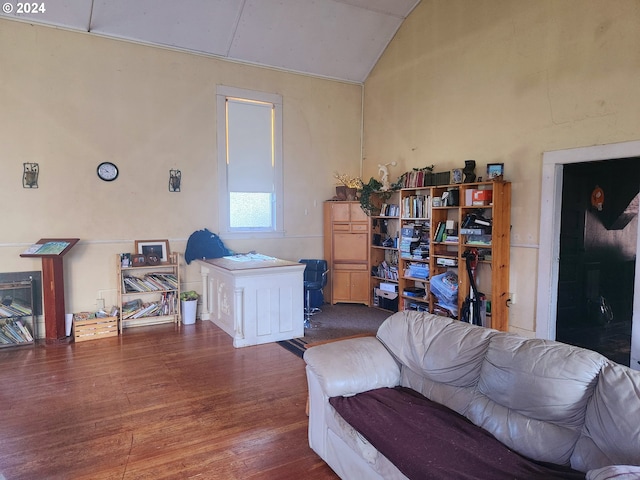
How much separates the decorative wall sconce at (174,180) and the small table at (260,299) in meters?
1.29

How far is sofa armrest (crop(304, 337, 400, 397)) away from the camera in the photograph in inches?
95.2

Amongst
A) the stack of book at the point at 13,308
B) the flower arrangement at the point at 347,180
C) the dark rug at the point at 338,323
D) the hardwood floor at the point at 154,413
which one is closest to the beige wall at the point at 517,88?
the flower arrangement at the point at 347,180

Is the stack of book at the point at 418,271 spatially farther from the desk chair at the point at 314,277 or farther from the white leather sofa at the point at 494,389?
the white leather sofa at the point at 494,389

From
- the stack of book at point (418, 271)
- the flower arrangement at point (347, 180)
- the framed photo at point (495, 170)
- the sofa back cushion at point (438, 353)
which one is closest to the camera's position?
the sofa back cushion at point (438, 353)

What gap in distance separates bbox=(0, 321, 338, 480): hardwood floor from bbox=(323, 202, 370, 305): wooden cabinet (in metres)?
2.42

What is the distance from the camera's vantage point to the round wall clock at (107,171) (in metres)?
5.39

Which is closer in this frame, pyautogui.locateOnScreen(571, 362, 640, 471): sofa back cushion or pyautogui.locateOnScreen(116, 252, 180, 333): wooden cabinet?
pyautogui.locateOnScreen(571, 362, 640, 471): sofa back cushion

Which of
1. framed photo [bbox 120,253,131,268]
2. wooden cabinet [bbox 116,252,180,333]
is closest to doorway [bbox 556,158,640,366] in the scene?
wooden cabinet [bbox 116,252,180,333]

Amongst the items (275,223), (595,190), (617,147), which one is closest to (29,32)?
(275,223)

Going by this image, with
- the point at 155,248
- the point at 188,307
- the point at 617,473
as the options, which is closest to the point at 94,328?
the point at 188,307

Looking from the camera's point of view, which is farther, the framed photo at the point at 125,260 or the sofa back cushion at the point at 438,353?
the framed photo at the point at 125,260

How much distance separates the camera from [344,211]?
6863 mm

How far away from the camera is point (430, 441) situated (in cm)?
190

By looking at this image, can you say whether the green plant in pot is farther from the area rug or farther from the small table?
the area rug
